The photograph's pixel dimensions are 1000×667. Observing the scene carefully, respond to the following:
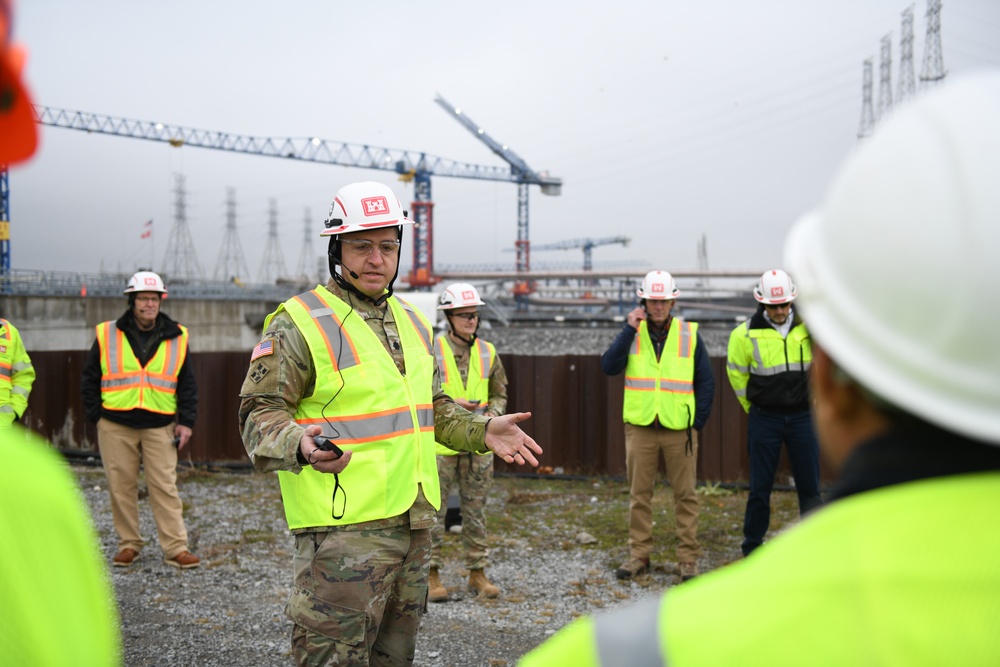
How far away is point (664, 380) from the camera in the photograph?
685 cm

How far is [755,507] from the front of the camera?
662 centimetres

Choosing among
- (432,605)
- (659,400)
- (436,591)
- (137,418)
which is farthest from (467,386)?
(137,418)

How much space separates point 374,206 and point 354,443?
1.07 meters

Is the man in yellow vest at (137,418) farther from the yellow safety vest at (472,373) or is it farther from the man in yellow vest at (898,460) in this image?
the man in yellow vest at (898,460)

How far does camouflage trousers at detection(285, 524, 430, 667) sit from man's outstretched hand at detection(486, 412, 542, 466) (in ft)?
1.62

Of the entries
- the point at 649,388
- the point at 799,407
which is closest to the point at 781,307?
the point at 799,407

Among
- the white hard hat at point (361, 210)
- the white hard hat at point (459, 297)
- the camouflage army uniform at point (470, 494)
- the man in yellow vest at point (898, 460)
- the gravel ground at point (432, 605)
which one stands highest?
the white hard hat at point (361, 210)

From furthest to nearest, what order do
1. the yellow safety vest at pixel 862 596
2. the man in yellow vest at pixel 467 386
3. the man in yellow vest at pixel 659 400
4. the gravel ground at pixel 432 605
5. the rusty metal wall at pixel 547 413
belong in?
1. the rusty metal wall at pixel 547 413
2. the man in yellow vest at pixel 659 400
3. the man in yellow vest at pixel 467 386
4. the gravel ground at pixel 432 605
5. the yellow safety vest at pixel 862 596

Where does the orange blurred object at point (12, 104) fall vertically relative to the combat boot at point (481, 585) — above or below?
above

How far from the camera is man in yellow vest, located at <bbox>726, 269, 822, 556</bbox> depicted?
6.50 m

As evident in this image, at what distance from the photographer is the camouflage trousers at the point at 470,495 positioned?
630cm

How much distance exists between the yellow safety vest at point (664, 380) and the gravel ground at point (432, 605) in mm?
1329

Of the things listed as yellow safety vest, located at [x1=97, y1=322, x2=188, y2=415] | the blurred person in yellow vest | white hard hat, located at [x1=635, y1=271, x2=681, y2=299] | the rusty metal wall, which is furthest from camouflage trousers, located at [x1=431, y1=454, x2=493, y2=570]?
the blurred person in yellow vest

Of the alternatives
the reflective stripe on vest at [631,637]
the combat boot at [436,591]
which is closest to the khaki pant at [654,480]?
the combat boot at [436,591]
